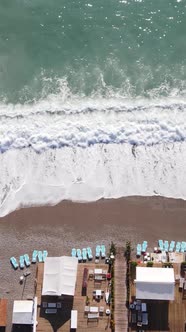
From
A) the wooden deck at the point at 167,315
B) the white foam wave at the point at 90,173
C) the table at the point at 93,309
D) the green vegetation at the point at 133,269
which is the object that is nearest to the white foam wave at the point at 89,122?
the white foam wave at the point at 90,173

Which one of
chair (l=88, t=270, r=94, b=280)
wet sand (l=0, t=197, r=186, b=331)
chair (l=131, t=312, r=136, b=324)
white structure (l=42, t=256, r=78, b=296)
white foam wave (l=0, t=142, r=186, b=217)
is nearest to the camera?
chair (l=131, t=312, r=136, b=324)

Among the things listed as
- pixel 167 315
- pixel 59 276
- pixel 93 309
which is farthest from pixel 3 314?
pixel 167 315

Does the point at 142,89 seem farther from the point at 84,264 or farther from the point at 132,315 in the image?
the point at 132,315

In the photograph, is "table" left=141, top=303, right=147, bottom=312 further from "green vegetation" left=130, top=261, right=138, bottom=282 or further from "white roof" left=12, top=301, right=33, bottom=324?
"white roof" left=12, top=301, right=33, bottom=324

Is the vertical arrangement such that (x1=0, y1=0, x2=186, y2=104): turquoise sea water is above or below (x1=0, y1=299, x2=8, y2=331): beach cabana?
above

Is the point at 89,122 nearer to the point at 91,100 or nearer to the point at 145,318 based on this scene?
the point at 91,100

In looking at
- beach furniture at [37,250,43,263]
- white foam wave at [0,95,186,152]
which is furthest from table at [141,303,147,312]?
white foam wave at [0,95,186,152]

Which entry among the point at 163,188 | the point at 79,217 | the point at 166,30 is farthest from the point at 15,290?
the point at 166,30

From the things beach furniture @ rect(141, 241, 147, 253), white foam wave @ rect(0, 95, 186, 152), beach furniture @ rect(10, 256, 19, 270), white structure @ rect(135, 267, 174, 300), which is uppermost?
white foam wave @ rect(0, 95, 186, 152)
